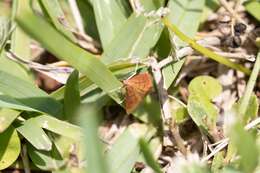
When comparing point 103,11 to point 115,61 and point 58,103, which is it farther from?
point 58,103

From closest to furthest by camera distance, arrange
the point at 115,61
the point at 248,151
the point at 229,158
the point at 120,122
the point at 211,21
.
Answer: the point at 248,151 < the point at 229,158 < the point at 115,61 < the point at 120,122 < the point at 211,21

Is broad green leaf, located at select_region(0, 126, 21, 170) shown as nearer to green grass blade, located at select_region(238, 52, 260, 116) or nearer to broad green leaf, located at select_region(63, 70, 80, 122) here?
broad green leaf, located at select_region(63, 70, 80, 122)

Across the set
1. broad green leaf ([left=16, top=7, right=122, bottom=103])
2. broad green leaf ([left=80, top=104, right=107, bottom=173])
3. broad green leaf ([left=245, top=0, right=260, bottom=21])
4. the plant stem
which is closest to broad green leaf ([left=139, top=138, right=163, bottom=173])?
broad green leaf ([left=80, top=104, right=107, bottom=173])

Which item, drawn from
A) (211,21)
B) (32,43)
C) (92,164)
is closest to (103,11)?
(32,43)

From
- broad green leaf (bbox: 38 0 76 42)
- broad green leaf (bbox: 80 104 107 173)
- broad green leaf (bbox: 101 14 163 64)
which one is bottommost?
broad green leaf (bbox: 101 14 163 64)

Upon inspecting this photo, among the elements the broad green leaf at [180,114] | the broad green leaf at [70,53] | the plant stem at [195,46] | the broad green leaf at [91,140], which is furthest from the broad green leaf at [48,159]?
the broad green leaf at [91,140]

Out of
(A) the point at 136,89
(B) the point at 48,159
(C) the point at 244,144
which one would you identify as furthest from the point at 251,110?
(C) the point at 244,144

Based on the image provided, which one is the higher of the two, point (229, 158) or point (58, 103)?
point (58, 103)

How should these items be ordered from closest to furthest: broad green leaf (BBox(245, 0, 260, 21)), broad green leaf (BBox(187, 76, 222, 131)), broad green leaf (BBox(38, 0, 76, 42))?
broad green leaf (BBox(187, 76, 222, 131)), broad green leaf (BBox(38, 0, 76, 42)), broad green leaf (BBox(245, 0, 260, 21))
